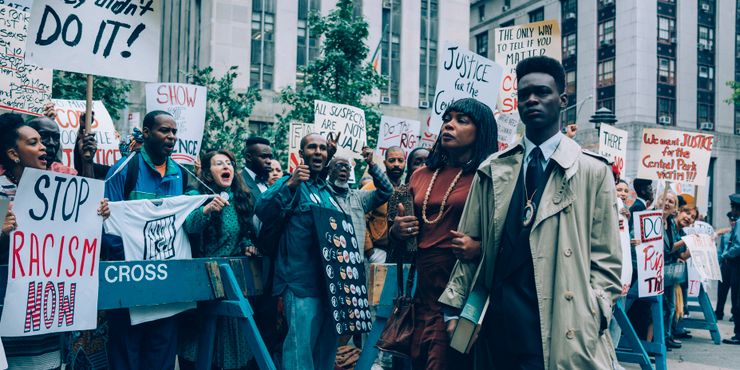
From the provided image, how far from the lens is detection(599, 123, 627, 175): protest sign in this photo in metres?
10.0

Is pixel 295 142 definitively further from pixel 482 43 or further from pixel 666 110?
pixel 482 43

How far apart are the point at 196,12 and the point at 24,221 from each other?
33119 mm

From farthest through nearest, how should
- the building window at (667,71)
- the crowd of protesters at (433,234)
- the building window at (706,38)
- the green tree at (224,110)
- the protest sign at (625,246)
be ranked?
the building window at (706,38) < the building window at (667,71) < the green tree at (224,110) < the protest sign at (625,246) < the crowd of protesters at (433,234)

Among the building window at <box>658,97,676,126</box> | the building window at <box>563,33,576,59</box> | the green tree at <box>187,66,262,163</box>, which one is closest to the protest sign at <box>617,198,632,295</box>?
the green tree at <box>187,66,262,163</box>

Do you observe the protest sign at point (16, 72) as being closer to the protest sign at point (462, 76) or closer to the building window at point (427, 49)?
the protest sign at point (462, 76)

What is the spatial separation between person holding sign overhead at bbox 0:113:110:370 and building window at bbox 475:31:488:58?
5608 centimetres

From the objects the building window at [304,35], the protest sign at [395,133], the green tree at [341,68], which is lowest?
the protest sign at [395,133]

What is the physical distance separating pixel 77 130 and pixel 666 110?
4104cm

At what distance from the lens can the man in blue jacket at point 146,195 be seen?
513 cm

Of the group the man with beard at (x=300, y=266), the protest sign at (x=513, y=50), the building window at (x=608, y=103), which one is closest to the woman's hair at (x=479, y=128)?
the man with beard at (x=300, y=266)

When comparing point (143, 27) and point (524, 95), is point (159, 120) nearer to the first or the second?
point (143, 27)

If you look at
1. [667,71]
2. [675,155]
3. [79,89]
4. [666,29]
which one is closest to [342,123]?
[675,155]

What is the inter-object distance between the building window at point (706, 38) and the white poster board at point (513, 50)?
40.4 metres

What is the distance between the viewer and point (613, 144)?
10.3m
